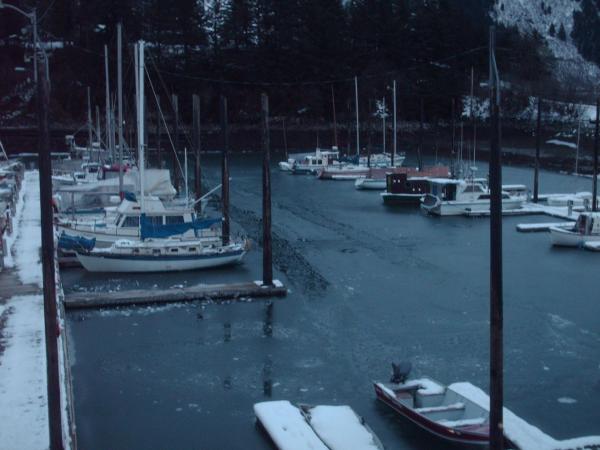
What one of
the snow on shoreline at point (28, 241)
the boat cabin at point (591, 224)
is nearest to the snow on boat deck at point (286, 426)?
the snow on shoreline at point (28, 241)

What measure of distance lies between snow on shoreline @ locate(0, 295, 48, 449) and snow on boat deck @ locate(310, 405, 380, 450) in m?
3.41

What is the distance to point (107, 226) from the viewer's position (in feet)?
75.7

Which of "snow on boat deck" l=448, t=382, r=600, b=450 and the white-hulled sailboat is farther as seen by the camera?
the white-hulled sailboat

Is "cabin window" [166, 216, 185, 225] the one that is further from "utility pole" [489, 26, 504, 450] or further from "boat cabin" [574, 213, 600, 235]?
"utility pole" [489, 26, 504, 450]

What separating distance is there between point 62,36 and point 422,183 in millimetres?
53203

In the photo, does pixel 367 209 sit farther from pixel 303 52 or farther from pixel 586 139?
pixel 303 52

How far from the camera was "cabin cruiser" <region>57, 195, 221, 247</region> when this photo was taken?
21922 mm

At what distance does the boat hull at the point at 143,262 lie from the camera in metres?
21.0

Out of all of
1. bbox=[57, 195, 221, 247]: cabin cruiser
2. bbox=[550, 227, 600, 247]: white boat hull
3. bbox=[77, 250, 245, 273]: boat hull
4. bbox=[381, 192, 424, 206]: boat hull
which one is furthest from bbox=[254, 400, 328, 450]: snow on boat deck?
bbox=[381, 192, 424, 206]: boat hull

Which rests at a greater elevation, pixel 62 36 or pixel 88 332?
pixel 62 36

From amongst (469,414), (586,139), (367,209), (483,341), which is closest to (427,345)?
(483,341)

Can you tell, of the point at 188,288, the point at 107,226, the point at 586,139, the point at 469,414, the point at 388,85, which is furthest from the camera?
the point at 388,85

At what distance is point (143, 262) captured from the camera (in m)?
21.1

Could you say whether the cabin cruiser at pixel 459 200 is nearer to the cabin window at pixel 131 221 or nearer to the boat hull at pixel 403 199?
the boat hull at pixel 403 199
